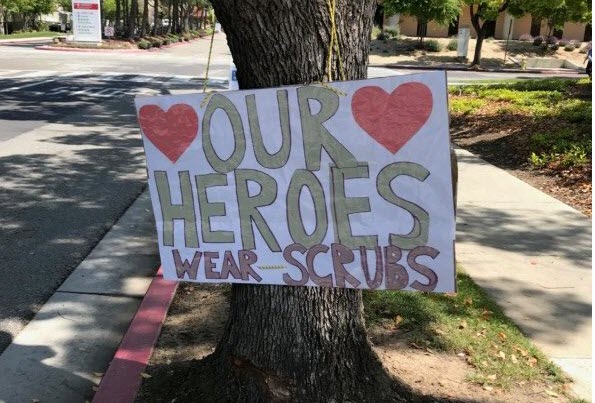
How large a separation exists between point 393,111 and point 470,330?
2.24 meters

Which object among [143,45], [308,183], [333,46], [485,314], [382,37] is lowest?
[485,314]

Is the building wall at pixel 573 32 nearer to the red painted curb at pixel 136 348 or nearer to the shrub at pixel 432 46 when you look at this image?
the shrub at pixel 432 46

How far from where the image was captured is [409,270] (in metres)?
2.19

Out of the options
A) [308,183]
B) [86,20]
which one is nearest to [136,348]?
[308,183]

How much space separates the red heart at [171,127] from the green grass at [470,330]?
2.04m

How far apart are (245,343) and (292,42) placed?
132 centimetres

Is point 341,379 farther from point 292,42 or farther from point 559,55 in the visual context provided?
point 559,55

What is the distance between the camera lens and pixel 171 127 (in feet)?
7.47

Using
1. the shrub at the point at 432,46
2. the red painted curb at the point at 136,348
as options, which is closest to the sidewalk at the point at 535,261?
the red painted curb at the point at 136,348

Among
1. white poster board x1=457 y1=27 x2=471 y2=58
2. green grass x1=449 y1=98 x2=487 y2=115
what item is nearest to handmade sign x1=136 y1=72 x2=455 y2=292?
green grass x1=449 y1=98 x2=487 y2=115

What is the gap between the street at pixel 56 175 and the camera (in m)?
4.84

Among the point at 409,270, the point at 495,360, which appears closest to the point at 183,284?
the point at 495,360

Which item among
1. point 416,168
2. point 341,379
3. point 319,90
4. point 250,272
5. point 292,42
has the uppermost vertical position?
point 292,42

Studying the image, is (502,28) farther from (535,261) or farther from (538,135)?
(535,261)
